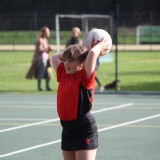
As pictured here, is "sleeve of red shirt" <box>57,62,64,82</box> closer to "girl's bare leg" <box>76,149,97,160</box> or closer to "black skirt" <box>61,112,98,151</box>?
"black skirt" <box>61,112,98,151</box>

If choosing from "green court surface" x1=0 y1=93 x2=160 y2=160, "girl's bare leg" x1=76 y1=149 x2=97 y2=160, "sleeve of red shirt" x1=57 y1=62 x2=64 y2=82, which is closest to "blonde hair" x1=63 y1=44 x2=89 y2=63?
"sleeve of red shirt" x1=57 y1=62 x2=64 y2=82

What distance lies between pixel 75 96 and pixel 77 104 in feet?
0.27

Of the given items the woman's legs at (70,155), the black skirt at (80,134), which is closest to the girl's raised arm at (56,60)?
the black skirt at (80,134)

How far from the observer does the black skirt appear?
272 inches

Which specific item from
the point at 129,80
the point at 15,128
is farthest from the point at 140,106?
the point at 129,80

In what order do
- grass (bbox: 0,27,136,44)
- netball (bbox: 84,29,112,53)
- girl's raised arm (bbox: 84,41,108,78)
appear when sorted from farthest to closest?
grass (bbox: 0,27,136,44) → netball (bbox: 84,29,112,53) → girl's raised arm (bbox: 84,41,108,78)

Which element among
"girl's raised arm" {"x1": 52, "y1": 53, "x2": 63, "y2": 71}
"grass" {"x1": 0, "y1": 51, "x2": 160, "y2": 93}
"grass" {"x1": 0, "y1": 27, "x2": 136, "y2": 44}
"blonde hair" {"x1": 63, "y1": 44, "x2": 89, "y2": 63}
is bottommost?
"grass" {"x1": 0, "y1": 27, "x2": 136, "y2": 44}

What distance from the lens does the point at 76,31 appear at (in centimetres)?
2023

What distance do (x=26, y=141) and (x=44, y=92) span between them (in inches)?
336

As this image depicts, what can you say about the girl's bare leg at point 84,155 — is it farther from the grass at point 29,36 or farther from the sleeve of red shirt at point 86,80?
the grass at point 29,36

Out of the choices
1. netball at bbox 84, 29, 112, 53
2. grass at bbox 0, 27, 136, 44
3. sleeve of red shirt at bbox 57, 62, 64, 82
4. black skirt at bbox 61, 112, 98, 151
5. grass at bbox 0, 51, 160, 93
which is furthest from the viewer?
grass at bbox 0, 27, 136, 44

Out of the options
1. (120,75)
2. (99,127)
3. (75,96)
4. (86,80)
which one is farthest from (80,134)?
(120,75)

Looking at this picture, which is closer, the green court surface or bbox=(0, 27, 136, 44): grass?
the green court surface

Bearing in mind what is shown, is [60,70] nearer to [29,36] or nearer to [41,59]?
[41,59]
